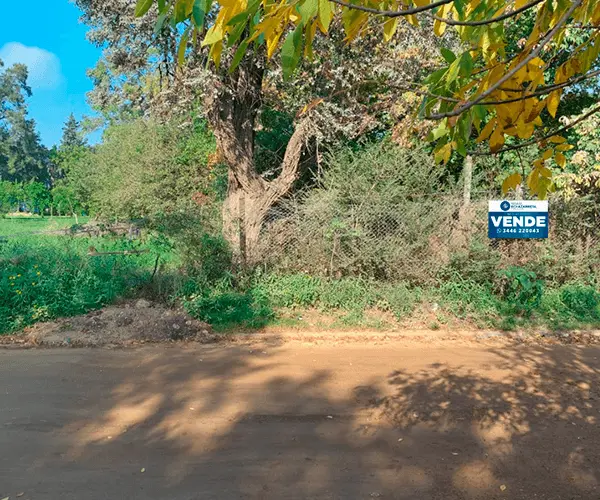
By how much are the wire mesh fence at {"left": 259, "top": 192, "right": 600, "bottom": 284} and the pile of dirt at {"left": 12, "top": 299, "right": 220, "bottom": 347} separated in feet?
6.78

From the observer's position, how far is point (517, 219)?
28.6 feet

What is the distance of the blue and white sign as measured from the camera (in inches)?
340

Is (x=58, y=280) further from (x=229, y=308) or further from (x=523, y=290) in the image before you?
(x=523, y=290)

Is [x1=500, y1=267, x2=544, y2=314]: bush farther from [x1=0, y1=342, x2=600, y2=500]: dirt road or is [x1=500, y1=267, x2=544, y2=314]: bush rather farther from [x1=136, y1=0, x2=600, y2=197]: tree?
[x1=136, y1=0, x2=600, y2=197]: tree

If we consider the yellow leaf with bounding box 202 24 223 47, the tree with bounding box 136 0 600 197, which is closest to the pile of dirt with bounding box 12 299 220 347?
the tree with bounding box 136 0 600 197

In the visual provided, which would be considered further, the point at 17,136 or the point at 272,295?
the point at 17,136

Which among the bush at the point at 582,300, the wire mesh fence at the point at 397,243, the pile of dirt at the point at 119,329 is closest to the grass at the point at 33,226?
the pile of dirt at the point at 119,329

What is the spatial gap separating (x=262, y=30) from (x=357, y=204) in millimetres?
7882

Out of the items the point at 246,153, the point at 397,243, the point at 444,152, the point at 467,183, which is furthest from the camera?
the point at 246,153

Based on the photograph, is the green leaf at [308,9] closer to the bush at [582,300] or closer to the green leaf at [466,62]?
the green leaf at [466,62]

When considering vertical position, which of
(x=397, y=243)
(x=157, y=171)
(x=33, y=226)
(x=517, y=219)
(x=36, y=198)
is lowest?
(x=397, y=243)

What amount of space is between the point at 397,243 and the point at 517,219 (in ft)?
6.72

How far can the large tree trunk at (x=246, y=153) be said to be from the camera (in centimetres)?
904

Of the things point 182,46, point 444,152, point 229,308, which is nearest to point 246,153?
point 229,308
